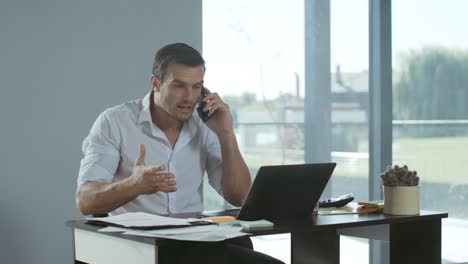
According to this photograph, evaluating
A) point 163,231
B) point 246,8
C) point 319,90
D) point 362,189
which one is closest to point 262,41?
point 246,8

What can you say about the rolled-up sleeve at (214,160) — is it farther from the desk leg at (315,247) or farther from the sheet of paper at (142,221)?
the sheet of paper at (142,221)

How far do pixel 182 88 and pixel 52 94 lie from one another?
3.44 feet

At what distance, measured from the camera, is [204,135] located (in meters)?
3.16

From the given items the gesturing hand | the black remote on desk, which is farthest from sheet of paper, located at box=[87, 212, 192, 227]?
the black remote on desk

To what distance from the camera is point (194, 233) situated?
2049 mm

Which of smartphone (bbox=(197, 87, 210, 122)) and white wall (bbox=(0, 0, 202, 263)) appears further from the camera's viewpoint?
white wall (bbox=(0, 0, 202, 263))

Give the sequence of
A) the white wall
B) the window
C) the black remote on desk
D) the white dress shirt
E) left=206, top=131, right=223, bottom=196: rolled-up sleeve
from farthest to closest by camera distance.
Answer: the window < the white wall < left=206, top=131, right=223, bottom=196: rolled-up sleeve < the white dress shirt < the black remote on desk

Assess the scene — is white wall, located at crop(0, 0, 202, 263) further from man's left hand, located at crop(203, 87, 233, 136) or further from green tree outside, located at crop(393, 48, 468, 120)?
green tree outside, located at crop(393, 48, 468, 120)

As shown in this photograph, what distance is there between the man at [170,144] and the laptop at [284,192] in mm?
310

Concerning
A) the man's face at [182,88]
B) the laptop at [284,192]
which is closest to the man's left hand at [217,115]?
the man's face at [182,88]

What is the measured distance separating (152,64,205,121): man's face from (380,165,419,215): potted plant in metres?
0.81

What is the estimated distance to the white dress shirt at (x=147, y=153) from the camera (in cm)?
291

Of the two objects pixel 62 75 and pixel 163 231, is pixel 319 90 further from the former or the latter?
pixel 163 231

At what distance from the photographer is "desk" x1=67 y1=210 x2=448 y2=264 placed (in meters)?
2.07
